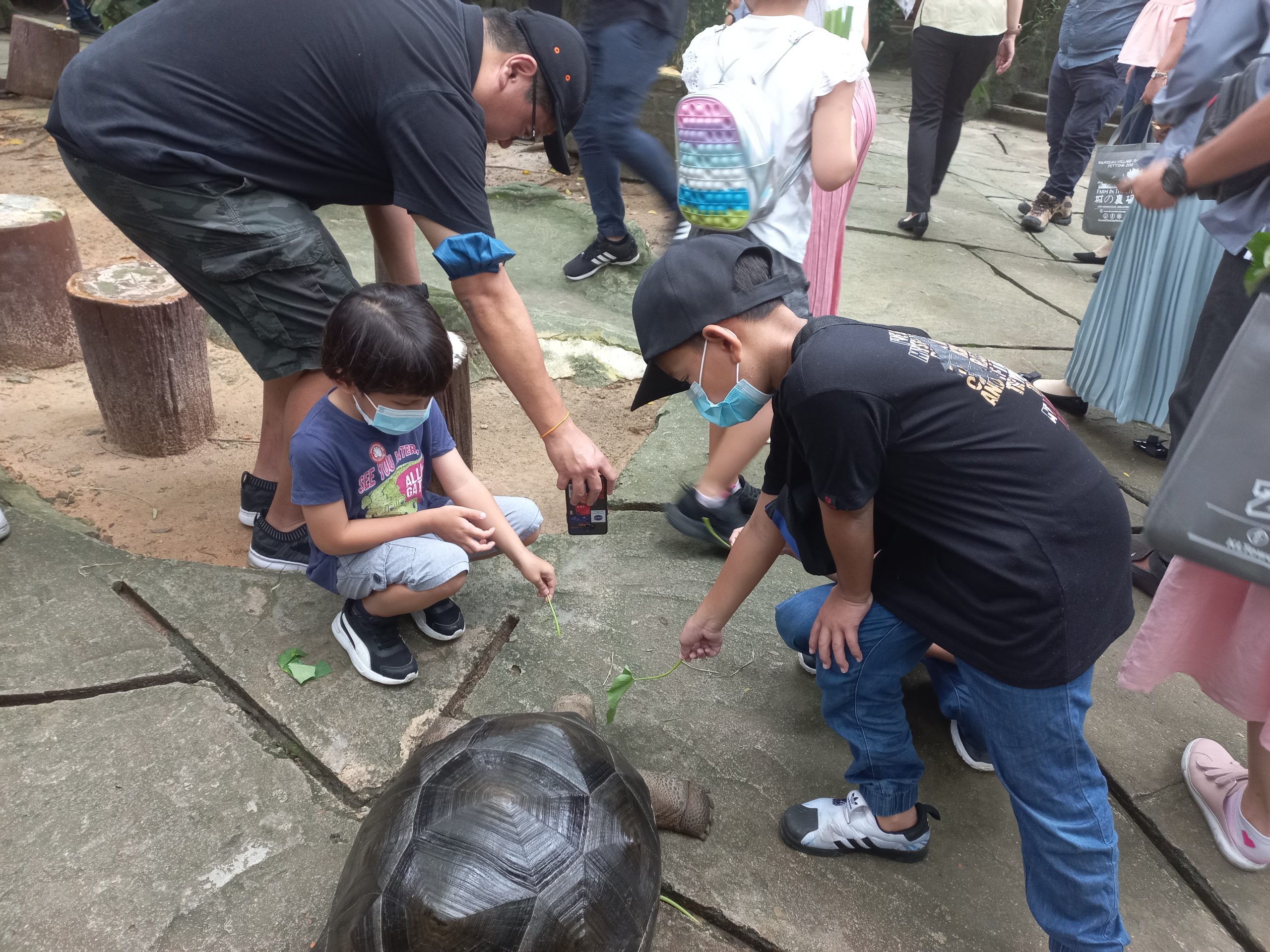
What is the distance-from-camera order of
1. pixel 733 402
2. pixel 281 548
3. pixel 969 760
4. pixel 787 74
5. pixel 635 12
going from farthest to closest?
pixel 635 12, pixel 281 548, pixel 787 74, pixel 969 760, pixel 733 402

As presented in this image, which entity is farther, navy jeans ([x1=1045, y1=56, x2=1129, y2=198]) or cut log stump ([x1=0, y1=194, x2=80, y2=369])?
navy jeans ([x1=1045, y1=56, x2=1129, y2=198])

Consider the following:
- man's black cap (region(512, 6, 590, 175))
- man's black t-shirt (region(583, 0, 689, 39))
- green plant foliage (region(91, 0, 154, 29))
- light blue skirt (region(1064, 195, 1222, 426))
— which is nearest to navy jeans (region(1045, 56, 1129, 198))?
light blue skirt (region(1064, 195, 1222, 426))

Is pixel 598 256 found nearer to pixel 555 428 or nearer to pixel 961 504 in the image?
pixel 555 428

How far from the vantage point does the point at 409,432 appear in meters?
2.10

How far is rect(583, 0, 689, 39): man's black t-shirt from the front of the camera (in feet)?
12.2

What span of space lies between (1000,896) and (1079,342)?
2391mm

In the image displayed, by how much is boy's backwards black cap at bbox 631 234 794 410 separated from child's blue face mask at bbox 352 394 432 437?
0.61 m

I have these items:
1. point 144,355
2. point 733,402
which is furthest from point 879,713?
point 144,355

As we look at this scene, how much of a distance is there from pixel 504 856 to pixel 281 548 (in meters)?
1.43

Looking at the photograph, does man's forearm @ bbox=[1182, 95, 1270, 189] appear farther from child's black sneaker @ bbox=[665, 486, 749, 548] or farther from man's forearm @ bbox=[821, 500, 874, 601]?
child's black sneaker @ bbox=[665, 486, 749, 548]

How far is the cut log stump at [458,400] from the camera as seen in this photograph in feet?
8.64

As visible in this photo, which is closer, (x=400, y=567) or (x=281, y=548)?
(x=400, y=567)

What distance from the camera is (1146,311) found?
3.21 metres

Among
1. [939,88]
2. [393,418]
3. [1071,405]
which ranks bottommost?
A: [1071,405]
